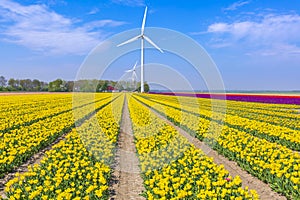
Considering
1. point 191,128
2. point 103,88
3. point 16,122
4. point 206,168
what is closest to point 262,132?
point 191,128

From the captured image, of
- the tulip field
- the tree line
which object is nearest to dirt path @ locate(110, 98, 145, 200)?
the tulip field

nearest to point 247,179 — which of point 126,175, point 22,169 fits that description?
point 126,175

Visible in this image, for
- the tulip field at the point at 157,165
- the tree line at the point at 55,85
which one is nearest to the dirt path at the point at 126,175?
the tulip field at the point at 157,165

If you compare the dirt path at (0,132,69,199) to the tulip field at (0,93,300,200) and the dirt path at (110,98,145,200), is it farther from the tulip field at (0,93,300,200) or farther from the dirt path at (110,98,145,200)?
the dirt path at (110,98,145,200)

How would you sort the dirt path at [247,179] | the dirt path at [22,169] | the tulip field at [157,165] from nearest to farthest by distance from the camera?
the tulip field at [157,165], the dirt path at [247,179], the dirt path at [22,169]

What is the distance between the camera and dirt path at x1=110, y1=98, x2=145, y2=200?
24.0 feet

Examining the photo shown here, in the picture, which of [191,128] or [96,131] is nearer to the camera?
[96,131]

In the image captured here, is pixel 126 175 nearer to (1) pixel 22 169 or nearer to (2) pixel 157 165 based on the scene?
(2) pixel 157 165

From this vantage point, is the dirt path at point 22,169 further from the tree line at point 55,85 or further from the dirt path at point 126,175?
the tree line at point 55,85

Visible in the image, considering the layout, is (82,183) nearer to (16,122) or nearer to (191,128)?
(191,128)

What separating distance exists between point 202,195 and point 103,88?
403 feet

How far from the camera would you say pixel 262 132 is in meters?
14.3

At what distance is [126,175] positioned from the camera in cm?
879

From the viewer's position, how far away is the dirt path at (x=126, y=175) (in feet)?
24.0
